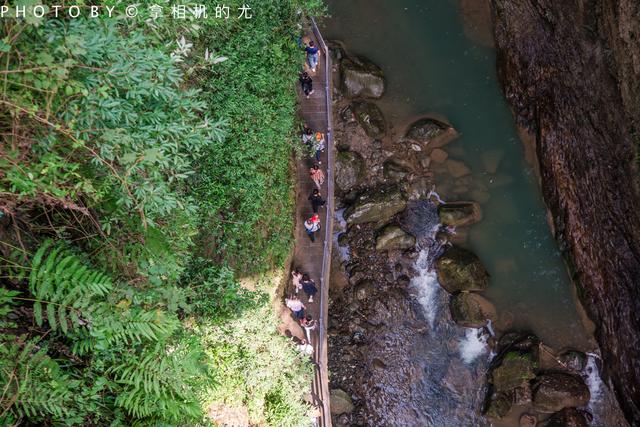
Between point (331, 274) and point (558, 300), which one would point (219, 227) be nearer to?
point (331, 274)

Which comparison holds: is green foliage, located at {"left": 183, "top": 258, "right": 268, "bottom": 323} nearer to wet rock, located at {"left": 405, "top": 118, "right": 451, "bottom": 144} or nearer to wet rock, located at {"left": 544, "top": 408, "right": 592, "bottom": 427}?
wet rock, located at {"left": 405, "top": 118, "right": 451, "bottom": 144}

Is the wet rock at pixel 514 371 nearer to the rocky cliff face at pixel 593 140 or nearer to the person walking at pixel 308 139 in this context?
the rocky cliff face at pixel 593 140

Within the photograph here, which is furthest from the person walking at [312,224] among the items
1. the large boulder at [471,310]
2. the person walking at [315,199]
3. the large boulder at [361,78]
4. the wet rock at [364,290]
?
the large boulder at [361,78]

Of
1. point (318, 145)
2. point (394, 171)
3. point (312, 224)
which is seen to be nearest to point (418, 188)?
point (394, 171)

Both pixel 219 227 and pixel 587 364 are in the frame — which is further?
pixel 587 364

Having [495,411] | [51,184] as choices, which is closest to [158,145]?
[51,184]

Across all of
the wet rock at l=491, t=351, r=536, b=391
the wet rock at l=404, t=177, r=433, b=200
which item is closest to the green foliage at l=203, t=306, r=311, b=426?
the wet rock at l=491, t=351, r=536, b=391
